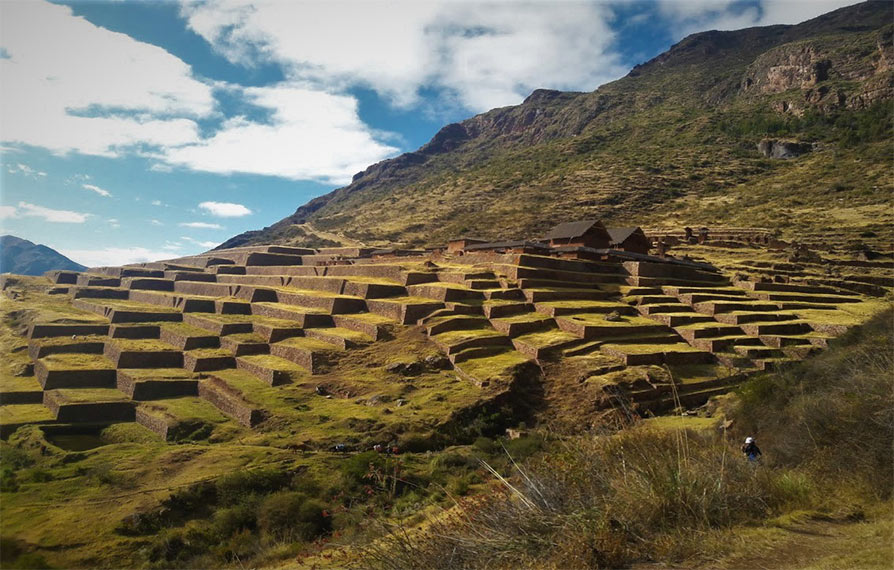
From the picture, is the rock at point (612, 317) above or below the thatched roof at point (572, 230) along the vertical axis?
below

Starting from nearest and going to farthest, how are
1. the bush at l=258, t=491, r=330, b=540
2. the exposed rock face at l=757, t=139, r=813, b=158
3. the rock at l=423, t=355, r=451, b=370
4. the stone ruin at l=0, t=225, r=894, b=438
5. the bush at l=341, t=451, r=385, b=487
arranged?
the bush at l=258, t=491, r=330, b=540
the bush at l=341, t=451, r=385, b=487
the stone ruin at l=0, t=225, r=894, b=438
the rock at l=423, t=355, r=451, b=370
the exposed rock face at l=757, t=139, r=813, b=158

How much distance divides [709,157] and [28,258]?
109 metres

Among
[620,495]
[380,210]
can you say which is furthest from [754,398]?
[380,210]

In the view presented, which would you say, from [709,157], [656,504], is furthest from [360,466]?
[709,157]

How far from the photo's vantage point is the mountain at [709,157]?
61594 millimetres

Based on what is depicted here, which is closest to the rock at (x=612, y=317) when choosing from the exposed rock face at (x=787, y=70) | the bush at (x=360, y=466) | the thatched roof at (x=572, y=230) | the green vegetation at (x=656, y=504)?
the thatched roof at (x=572, y=230)

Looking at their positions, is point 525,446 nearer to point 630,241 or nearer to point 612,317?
point 612,317

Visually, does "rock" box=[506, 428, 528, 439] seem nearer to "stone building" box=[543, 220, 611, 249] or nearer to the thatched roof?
"stone building" box=[543, 220, 611, 249]

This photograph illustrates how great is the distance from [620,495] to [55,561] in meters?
10.6

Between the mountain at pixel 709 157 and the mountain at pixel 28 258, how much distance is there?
3219cm

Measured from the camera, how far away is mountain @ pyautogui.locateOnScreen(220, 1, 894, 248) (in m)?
61.6

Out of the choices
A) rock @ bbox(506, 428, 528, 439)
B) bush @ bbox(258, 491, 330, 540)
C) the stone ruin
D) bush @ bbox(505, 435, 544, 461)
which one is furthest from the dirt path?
bush @ bbox(258, 491, 330, 540)

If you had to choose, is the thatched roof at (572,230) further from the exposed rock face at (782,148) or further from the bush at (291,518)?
the exposed rock face at (782,148)

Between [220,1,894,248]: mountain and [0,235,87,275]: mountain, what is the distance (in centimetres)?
3219
